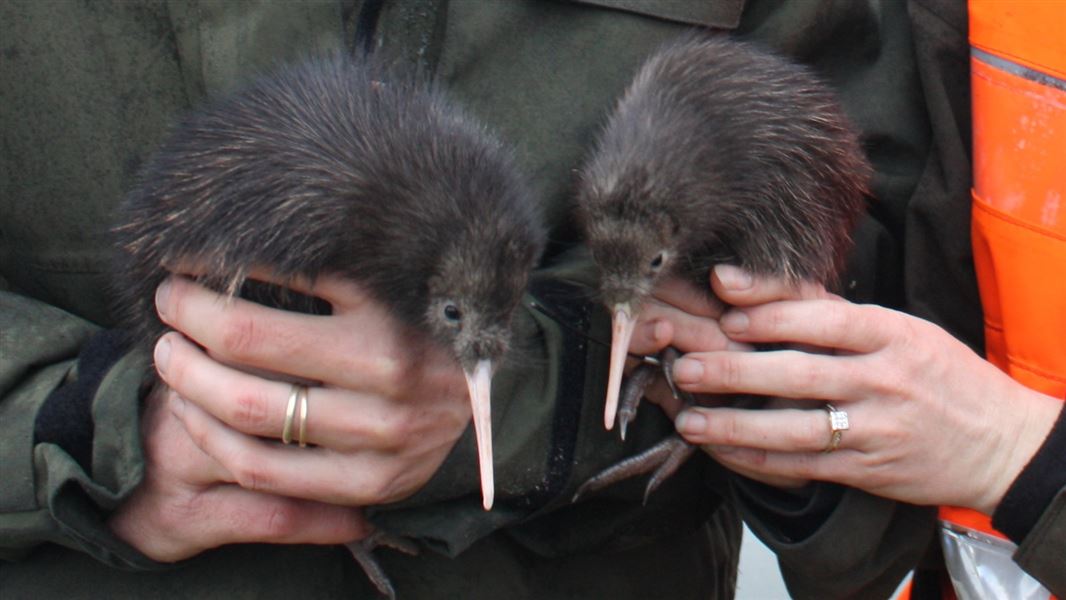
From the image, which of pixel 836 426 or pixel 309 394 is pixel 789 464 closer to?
pixel 836 426

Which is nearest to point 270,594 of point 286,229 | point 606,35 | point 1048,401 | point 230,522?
A: point 230,522

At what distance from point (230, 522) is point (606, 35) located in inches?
36.0

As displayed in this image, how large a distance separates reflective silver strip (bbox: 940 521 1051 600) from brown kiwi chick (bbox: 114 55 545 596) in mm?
771

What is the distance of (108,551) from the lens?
1844 mm

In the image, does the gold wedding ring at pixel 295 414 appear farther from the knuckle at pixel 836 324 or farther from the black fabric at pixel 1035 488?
the black fabric at pixel 1035 488

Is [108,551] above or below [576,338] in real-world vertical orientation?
below

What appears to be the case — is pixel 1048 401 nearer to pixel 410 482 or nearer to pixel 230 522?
pixel 410 482

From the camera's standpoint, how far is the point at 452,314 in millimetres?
1920

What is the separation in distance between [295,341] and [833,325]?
29.7 inches

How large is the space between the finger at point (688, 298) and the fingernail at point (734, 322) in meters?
0.04

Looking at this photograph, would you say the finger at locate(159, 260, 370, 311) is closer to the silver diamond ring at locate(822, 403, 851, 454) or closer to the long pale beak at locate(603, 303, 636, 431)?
the long pale beak at locate(603, 303, 636, 431)

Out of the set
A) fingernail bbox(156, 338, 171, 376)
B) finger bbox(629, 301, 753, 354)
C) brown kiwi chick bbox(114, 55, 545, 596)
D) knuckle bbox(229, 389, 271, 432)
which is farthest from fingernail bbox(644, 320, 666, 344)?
fingernail bbox(156, 338, 171, 376)

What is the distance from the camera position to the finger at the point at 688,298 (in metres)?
2.07

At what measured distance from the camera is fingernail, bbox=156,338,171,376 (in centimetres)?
180
